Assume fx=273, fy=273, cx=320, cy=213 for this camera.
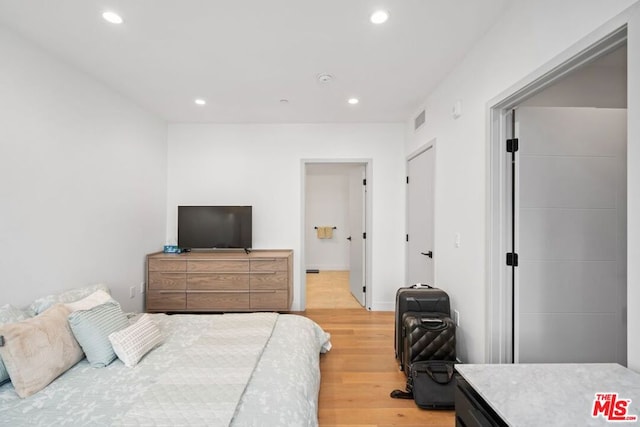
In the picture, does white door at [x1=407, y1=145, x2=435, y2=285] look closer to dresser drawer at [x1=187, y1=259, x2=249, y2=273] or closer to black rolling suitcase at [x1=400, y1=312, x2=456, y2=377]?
black rolling suitcase at [x1=400, y1=312, x2=456, y2=377]

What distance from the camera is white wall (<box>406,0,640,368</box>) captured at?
1245 millimetres

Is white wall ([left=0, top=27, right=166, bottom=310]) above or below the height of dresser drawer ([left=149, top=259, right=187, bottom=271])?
above

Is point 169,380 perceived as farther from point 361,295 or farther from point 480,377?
point 361,295

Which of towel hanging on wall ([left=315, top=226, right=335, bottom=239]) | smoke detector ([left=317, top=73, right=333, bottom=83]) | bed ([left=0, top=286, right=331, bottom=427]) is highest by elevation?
smoke detector ([left=317, top=73, right=333, bottom=83])

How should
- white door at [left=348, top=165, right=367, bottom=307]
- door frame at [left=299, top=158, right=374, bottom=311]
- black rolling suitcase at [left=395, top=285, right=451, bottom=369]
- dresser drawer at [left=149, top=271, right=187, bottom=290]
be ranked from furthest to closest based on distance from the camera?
white door at [left=348, top=165, right=367, bottom=307]
door frame at [left=299, top=158, right=374, bottom=311]
dresser drawer at [left=149, top=271, right=187, bottom=290]
black rolling suitcase at [left=395, top=285, right=451, bottom=369]

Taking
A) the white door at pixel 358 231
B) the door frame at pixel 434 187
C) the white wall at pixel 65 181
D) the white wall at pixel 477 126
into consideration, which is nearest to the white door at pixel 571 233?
the white wall at pixel 477 126

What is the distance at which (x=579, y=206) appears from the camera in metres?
1.80

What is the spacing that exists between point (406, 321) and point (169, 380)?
1682 mm

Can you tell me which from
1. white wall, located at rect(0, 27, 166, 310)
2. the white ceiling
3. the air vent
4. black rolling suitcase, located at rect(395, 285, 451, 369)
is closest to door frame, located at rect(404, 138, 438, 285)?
the air vent

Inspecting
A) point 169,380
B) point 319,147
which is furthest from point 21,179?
point 319,147

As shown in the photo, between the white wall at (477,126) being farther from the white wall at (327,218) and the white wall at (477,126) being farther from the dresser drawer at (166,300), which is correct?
the white wall at (327,218)

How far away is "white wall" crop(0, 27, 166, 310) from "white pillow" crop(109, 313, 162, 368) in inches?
37.2

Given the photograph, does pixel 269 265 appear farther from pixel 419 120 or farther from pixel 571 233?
pixel 571 233

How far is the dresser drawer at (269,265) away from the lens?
10.8 ft
